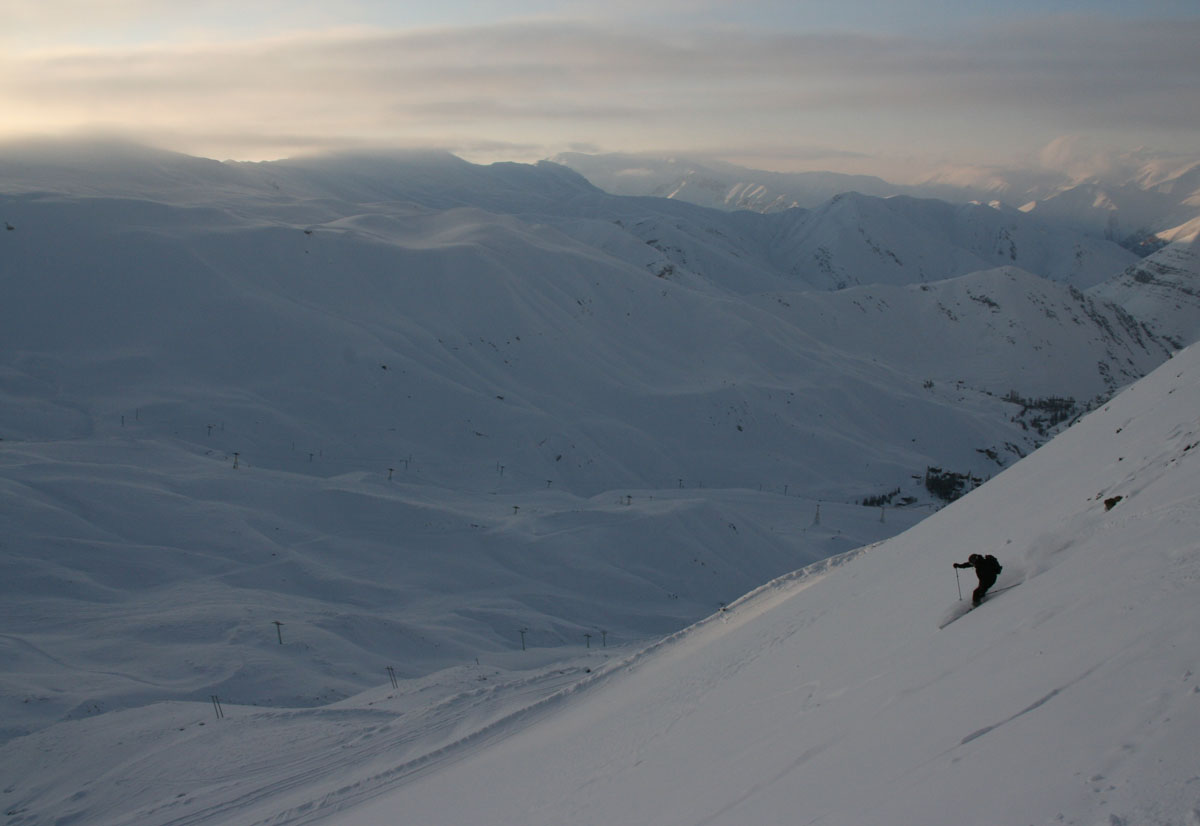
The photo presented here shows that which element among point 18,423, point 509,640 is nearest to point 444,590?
point 509,640

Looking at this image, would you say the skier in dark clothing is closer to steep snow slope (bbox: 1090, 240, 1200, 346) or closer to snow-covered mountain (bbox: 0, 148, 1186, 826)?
snow-covered mountain (bbox: 0, 148, 1186, 826)

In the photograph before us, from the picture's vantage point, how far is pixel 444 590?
20.3 meters

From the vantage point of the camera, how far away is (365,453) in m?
31.4

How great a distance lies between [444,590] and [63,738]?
964 cm

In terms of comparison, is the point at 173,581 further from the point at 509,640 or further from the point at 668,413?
the point at 668,413

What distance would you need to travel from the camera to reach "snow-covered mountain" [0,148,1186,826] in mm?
14648

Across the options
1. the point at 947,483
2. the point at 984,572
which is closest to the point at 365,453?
the point at 947,483

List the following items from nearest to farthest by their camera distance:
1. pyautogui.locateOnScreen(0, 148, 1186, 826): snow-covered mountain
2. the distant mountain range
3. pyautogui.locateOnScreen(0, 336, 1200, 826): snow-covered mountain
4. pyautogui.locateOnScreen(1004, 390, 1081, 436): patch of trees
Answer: pyautogui.locateOnScreen(0, 336, 1200, 826): snow-covered mountain, pyautogui.locateOnScreen(0, 148, 1186, 826): snow-covered mountain, the distant mountain range, pyautogui.locateOnScreen(1004, 390, 1081, 436): patch of trees

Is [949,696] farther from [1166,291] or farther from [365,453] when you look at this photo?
[1166,291]

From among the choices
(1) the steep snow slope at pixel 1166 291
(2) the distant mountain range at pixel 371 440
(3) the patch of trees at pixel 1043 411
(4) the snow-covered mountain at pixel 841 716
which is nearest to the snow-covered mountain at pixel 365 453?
(2) the distant mountain range at pixel 371 440

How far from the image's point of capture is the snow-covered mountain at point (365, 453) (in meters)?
14.6

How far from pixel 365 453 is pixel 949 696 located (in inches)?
1141

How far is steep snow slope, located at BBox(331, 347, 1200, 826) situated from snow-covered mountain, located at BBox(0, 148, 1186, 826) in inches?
133

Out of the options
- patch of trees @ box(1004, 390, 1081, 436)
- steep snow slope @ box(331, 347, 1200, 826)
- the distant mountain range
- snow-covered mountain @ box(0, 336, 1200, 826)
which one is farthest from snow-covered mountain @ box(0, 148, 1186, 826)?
steep snow slope @ box(331, 347, 1200, 826)
